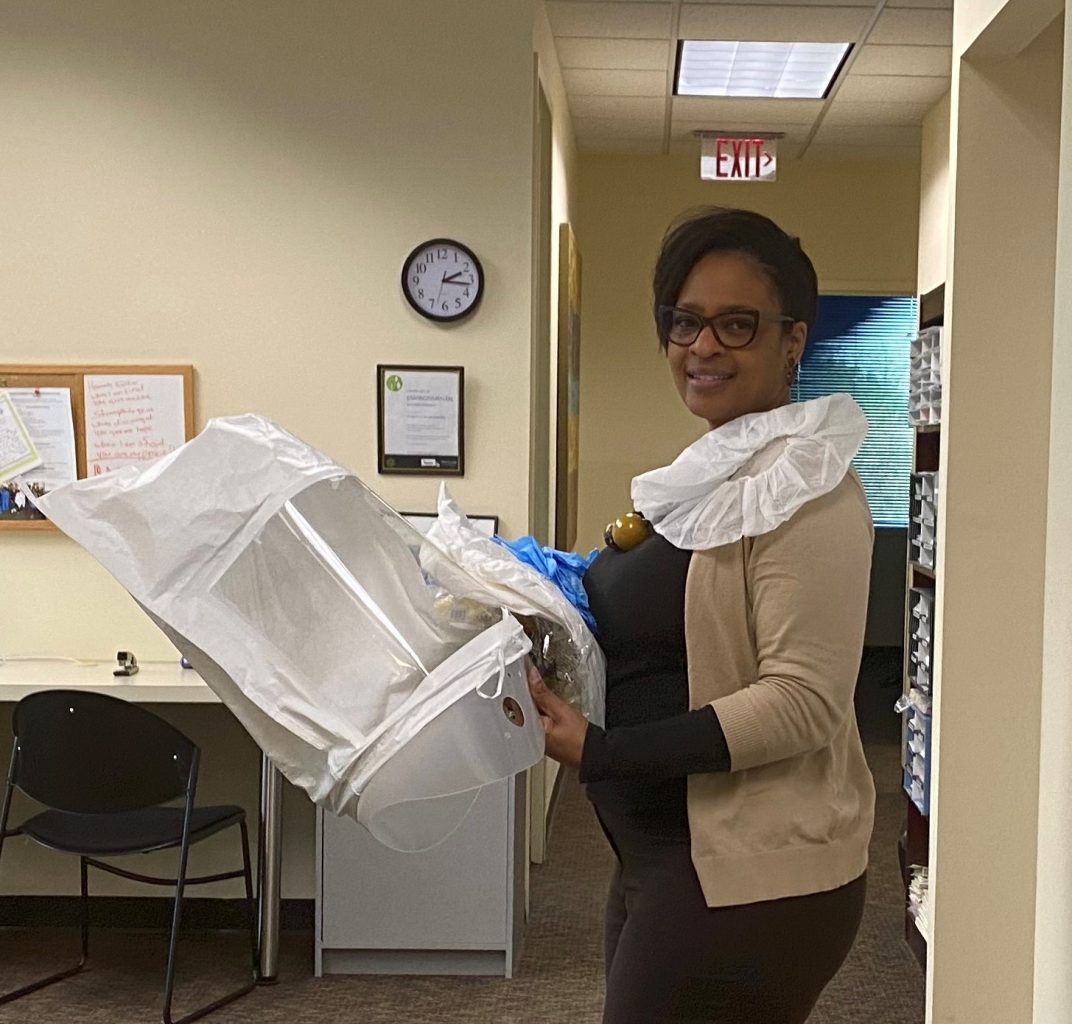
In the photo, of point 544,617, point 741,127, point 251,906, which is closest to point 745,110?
point 741,127

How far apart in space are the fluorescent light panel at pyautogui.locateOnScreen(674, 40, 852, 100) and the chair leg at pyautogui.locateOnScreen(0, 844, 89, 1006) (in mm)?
3529

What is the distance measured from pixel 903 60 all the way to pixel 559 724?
14.8 feet

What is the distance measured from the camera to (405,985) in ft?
12.1

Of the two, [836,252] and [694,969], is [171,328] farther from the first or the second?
[836,252]

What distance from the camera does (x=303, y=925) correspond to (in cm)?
411

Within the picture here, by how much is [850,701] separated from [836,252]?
Result: 20.4 ft

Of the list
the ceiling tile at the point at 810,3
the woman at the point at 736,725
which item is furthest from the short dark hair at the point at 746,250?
the ceiling tile at the point at 810,3

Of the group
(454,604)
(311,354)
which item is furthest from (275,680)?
(311,354)

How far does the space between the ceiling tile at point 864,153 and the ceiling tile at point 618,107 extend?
1048 mm

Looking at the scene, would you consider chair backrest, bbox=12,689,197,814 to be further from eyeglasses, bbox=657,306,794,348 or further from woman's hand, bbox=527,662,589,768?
eyeglasses, bbox=657,306,794,348

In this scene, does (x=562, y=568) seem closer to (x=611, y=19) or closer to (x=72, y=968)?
(x=72, y=968)

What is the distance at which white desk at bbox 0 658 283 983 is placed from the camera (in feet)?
11.7

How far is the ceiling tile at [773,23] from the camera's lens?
184 inches

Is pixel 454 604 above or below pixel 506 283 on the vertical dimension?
below
